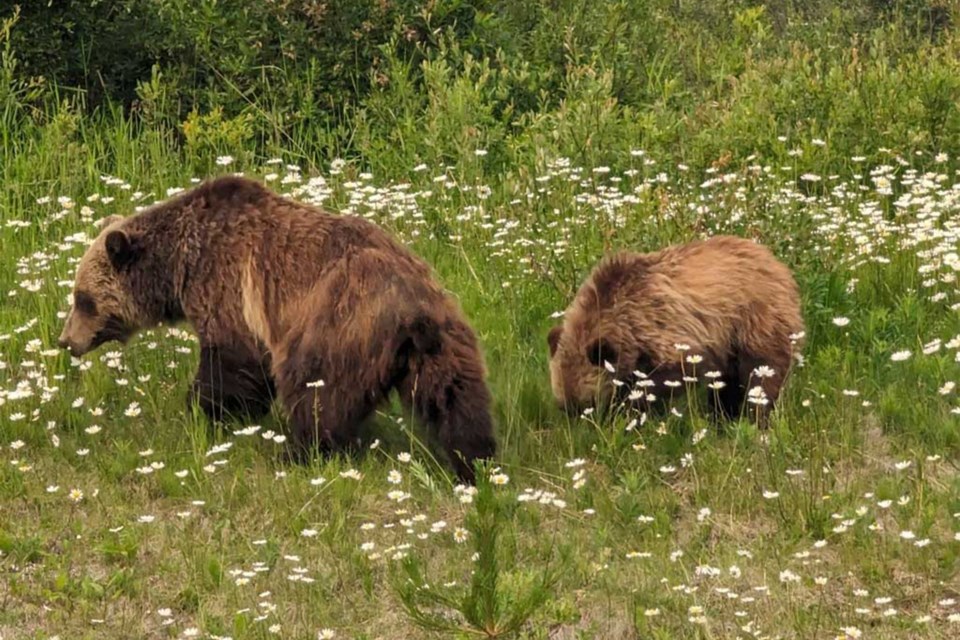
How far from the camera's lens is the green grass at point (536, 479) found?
582 centimetres

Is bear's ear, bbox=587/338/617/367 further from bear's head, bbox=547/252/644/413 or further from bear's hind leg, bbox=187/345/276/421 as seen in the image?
bear's hind leg, bbox=187/345/276/421

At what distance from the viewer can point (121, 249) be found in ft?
26.3

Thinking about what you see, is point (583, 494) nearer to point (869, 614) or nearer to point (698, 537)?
point (698, 537)

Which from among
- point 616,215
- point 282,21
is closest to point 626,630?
point 616,215

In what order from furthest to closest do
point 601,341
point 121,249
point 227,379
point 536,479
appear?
point 121,249
point 601,341
point 227,379
point 536,479

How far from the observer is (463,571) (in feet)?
20.5

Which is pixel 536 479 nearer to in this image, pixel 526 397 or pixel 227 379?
pixel 526 397

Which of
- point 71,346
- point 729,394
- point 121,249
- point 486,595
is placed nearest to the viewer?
point 486,595

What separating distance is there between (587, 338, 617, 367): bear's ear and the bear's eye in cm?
260

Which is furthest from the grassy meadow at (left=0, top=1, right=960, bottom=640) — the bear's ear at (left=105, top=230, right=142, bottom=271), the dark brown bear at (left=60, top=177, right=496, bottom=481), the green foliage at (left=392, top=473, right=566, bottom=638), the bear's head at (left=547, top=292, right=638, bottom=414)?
the bear's ear at (left=105, top=230, right=142, bottom=271)

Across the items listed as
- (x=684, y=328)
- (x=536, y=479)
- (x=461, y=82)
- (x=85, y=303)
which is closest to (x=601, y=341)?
(x=684, y=328)

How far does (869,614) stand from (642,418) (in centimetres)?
178

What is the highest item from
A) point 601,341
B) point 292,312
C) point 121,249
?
point 121,249

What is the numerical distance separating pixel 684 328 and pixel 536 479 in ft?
3.58
